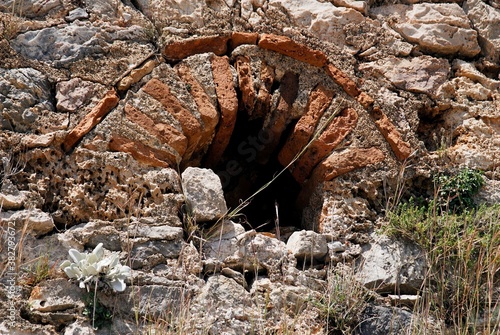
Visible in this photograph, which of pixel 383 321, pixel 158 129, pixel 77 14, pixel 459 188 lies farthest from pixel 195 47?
pixel 383 321

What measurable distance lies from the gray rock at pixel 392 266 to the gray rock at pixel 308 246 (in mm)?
231

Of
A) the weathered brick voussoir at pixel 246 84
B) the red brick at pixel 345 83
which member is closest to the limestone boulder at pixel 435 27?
the red brick at pixel 345 83

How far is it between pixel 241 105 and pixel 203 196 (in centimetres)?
73

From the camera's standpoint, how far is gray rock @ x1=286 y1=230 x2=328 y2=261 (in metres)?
4.07

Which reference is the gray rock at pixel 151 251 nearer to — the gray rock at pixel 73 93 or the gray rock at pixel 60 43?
the gray rock at pixel 73 93

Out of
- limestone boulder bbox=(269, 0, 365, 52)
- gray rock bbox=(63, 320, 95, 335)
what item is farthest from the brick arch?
gray rock bbox=(63, 320, 95, 335)

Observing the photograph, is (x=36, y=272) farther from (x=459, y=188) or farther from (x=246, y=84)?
(x=459, y=188)

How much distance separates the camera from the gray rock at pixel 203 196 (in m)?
4.03

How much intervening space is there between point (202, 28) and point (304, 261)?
5.34 ft

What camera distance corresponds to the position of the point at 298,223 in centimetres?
470

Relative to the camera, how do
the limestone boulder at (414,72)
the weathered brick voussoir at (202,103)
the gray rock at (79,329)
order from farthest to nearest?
the limestone boulder at (414,72) < the weathered brick voussoir at (202,103) < the gray rock at (79,329)

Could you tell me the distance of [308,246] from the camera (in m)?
4.09

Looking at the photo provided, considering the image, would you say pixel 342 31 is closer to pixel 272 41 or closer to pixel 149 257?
pixel 272 41

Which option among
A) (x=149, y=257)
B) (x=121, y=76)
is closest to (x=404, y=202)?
(x=149, y=257)
